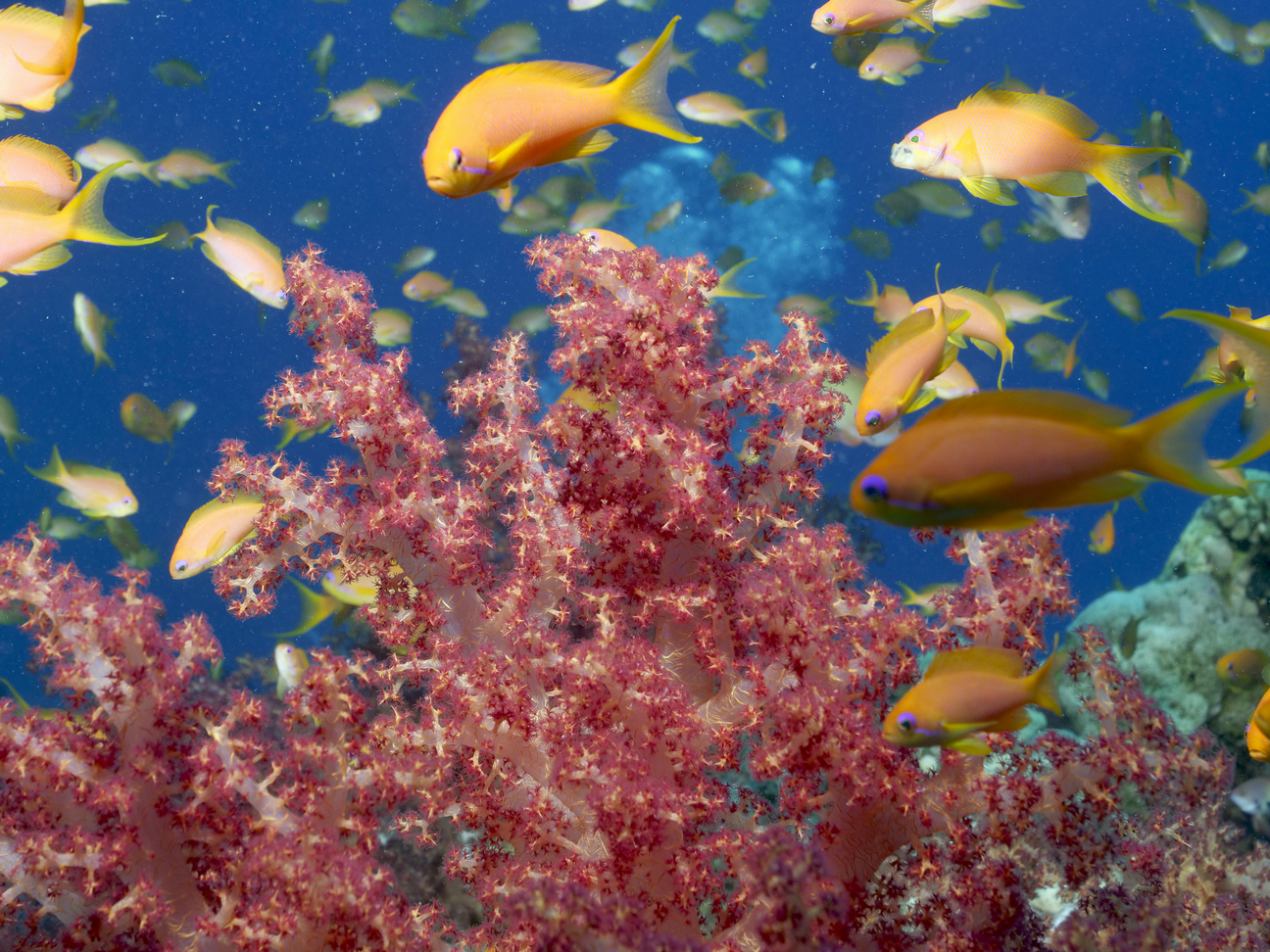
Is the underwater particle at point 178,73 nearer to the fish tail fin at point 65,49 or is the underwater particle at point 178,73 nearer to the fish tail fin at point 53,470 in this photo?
the fish tail fin at point 53,470

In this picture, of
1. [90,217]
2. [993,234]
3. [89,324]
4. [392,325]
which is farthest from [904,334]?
[993,234]

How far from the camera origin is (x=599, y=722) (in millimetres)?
2258

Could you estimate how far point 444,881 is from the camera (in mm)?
3664

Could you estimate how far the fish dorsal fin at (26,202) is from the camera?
2891 mm

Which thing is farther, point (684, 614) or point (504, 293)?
point (504, 293)

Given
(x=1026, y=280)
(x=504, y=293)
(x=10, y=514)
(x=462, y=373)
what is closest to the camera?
(x=462, y=373)

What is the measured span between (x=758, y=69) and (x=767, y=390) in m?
7.75

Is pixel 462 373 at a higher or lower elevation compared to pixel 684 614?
lower

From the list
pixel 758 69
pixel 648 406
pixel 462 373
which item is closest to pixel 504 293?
pixel 758 69

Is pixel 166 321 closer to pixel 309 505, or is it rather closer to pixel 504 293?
pixel 504 293

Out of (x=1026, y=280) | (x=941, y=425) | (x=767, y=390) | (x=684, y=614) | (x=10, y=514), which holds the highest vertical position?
(x=941, y=425)

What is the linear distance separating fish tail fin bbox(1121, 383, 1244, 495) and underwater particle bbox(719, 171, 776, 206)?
306 inches

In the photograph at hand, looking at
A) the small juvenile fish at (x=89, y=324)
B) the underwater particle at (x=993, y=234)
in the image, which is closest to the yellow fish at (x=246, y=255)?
the small juvenile fish at (x=89, y=324)

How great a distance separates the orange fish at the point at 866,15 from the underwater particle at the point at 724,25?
191 inches
